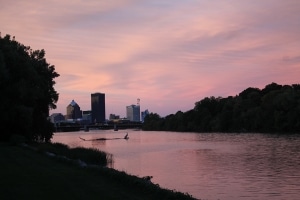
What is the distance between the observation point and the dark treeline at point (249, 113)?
385ft

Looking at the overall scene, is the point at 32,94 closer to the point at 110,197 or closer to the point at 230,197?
the point at 230,197

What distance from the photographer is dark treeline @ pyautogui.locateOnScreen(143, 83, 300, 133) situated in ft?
385

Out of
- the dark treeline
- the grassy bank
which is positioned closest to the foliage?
the grassy bank

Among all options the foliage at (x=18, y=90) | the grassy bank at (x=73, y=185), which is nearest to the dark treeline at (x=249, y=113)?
the foliage at (x=18, y=90)

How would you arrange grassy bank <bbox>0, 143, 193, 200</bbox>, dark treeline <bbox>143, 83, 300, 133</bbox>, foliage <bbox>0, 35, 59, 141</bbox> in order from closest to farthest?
Answer: grassy bank <bbox>0, 143, 193, 200</bbox>
foliage <bbox>0, 35, 59, 141</bbox>
dark treeline <bbox>143, 83, 300, 133</bbox>

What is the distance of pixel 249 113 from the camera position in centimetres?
13312

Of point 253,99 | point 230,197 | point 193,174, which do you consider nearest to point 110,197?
point 230,197

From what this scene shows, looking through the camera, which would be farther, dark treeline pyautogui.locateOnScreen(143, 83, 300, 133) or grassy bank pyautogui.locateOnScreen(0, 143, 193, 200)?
dark treeline pyautogui.locateOnScreen(143, 83, 300, 133)

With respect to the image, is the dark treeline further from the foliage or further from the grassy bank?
the grassy bank

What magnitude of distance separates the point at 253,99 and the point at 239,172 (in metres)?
107

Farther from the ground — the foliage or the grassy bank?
the foliage

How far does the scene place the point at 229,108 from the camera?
151 metres

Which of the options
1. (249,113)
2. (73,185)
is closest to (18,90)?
(73,185)

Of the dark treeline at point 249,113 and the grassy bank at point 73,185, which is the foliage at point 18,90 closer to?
the grassy bank at point 73,185
